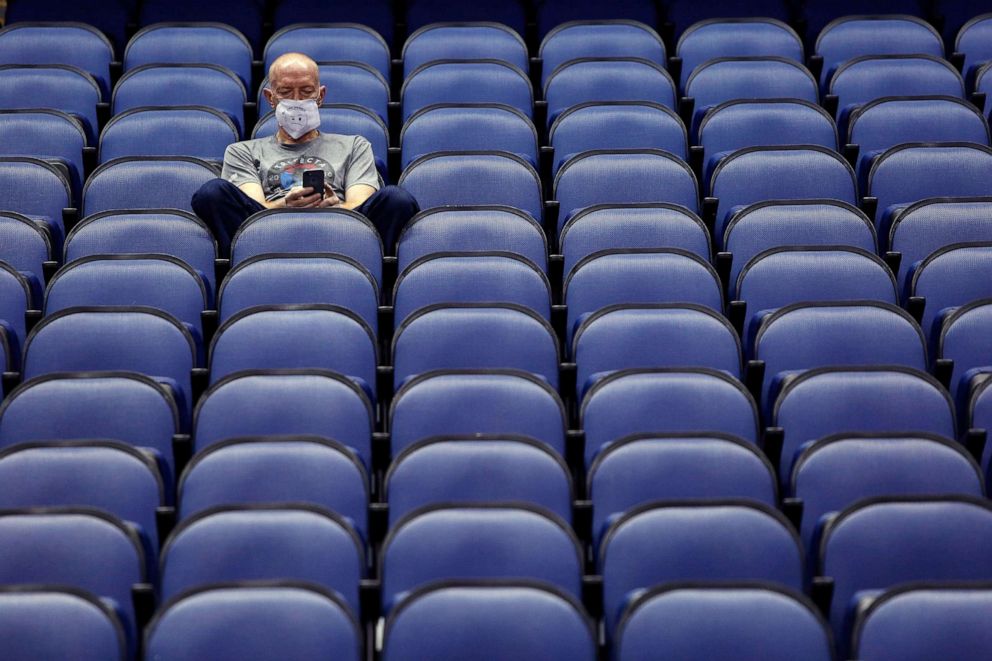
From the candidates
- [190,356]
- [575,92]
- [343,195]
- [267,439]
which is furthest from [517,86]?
[267,439]

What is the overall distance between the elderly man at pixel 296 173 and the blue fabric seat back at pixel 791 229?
24.4 inches

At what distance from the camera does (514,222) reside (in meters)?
2.61

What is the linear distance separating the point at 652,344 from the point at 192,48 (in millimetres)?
1552

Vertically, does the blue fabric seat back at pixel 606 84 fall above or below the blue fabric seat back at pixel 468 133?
above

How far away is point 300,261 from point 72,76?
1037 millimetres

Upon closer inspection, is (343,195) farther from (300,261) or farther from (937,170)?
(937,170)

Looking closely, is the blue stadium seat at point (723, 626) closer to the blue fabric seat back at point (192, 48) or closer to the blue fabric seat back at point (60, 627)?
the blue fabric seat back at point (60, 627)

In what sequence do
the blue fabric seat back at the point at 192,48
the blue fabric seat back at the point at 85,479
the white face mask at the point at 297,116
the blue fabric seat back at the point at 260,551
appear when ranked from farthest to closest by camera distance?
the blue fabric seat back at the point at 192,48, the white face mask at the point at 297,116, the blue fabric seat back at the point at 85,479, the blue fabric seat back at the point at 260,551

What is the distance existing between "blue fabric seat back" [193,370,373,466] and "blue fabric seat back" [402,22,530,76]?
4.34 feet

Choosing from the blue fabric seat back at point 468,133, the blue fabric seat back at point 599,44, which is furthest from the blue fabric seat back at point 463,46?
the blue fabric seat back at point 468,133

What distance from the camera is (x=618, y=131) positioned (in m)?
2.96

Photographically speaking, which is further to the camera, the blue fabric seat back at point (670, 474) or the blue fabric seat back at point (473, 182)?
the blue fabric seat back at point (473, 182)

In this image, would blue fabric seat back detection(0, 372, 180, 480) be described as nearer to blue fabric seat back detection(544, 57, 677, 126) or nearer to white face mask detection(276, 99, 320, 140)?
white face mask detection(276, 99, 320, 140)

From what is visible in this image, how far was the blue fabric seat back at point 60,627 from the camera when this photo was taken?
173 cm
